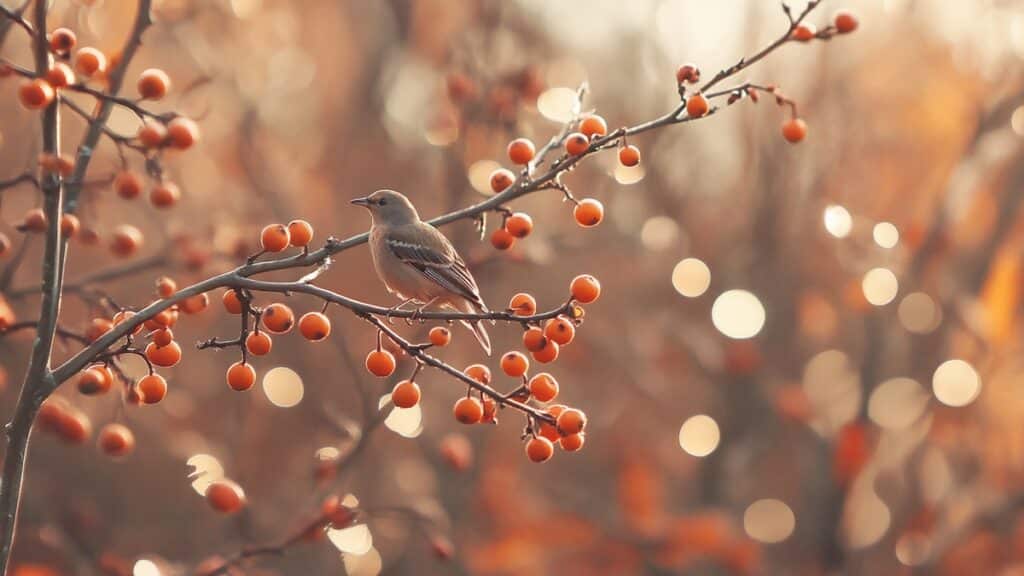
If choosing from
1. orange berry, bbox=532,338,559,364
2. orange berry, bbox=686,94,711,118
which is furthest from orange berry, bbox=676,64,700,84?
orange berry, bbox=532,338,559,364

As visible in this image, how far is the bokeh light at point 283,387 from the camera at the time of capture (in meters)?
8.73

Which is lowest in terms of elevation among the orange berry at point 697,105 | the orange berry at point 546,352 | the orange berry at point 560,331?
the orange berry at point 546,352

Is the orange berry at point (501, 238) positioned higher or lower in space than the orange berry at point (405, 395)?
higher

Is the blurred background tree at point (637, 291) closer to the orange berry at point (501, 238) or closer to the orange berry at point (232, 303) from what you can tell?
the orange berry at point (501, 238)

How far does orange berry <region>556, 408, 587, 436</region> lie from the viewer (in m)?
2.87

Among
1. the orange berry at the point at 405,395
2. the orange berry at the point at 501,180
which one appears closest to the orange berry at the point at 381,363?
the orange berry at the point at 405,395

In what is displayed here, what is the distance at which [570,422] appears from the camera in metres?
2.87

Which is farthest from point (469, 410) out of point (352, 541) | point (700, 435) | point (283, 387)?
point (700, 435)

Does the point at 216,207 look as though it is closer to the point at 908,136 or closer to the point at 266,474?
the point at 266,474

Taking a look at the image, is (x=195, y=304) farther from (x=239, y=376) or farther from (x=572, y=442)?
(x=572, y=442)

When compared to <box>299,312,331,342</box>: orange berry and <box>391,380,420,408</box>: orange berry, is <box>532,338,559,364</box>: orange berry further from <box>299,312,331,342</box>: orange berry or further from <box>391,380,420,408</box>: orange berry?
<box>299,312,331,342</box>: orange berry

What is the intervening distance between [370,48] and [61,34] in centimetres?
1081

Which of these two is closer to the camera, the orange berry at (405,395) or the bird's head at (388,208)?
the orange berry at (405,395)

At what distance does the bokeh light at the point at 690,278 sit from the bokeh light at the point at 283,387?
13.4 ft
